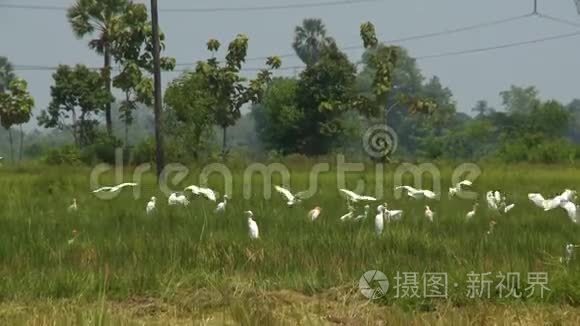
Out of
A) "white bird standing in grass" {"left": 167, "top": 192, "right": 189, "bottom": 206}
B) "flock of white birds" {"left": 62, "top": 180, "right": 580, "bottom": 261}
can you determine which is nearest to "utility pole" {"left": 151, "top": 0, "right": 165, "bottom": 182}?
"flock of white birds" {"left": 62, "top": 180, "right": 580, "bottom": 261}

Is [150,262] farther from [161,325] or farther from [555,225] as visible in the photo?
[555,225]

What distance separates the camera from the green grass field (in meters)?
5.27

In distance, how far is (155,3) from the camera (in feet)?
67.4

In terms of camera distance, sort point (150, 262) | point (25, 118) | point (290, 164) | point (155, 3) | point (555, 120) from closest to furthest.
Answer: point (150, 262)
point (155, 3)
point (290, 164)
point (25, 118)
point (555, 120)

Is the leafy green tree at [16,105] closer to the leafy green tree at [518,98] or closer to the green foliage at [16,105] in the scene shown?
the green foliage at [16,105]

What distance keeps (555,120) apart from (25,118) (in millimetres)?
30387

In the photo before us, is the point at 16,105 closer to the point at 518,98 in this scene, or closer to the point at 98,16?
the point at 98,16

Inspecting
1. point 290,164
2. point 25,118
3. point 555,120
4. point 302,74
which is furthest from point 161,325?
point 555,120

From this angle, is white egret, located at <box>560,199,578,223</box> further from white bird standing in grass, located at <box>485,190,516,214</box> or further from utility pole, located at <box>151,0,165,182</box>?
utility pole, located at <box>151,0,165,182</box>

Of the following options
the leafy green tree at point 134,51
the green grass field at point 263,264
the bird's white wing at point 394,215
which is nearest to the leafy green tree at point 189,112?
the leafy green tree at point 134,51

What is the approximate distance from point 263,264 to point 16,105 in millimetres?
28999

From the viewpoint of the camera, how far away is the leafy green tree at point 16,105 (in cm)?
3362

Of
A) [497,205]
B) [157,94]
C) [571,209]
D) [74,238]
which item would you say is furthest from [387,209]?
[157,94]

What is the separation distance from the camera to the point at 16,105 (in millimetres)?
33781
